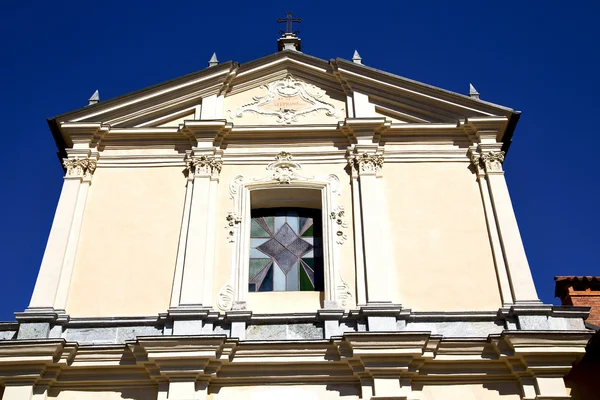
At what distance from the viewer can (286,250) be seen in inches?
499

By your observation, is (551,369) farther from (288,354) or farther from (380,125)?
(380,125)

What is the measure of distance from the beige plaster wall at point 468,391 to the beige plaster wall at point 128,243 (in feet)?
14.2

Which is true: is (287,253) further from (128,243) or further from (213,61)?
(213,61)

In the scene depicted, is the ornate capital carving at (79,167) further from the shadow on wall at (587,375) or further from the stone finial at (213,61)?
the shadow on wall at (587,375)

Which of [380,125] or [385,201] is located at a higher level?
[380,125]

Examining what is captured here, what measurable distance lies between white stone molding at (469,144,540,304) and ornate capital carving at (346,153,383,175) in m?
1.82

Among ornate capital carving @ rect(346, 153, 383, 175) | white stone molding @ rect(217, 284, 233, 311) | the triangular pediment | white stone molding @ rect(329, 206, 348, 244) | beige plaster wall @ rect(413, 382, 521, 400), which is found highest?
the triangular pediment

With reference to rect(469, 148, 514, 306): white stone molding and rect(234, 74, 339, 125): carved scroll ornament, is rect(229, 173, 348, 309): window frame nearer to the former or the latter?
rect(234, 74, 339, 125): carved scroll ornament

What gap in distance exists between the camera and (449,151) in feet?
44.3

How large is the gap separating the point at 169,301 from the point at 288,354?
225 centimetres

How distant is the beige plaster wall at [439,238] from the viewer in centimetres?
1155

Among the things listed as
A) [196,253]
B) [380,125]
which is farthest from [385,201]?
[196,253]

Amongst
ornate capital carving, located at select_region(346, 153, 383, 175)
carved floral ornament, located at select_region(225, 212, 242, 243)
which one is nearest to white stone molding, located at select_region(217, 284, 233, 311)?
carved floral ornament, located at select_region(225, 212, 242, 243)

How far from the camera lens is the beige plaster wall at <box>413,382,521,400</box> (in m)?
10.4
